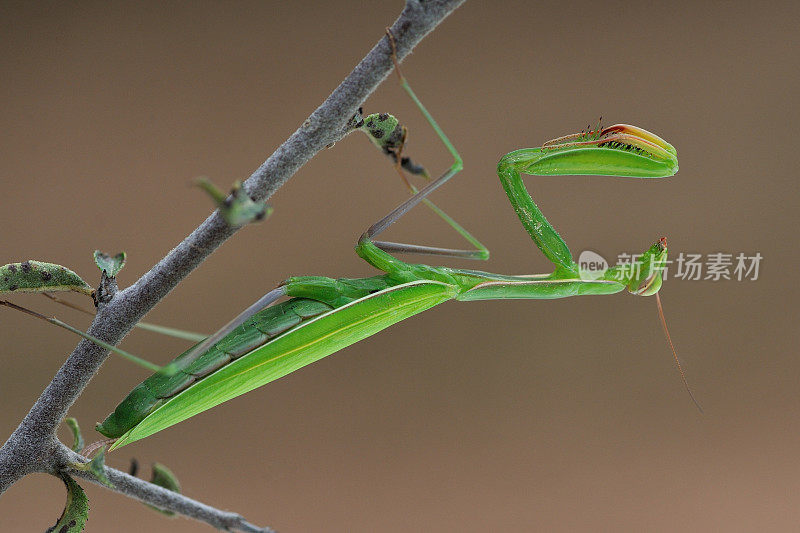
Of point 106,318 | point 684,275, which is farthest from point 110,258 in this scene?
point 684,275

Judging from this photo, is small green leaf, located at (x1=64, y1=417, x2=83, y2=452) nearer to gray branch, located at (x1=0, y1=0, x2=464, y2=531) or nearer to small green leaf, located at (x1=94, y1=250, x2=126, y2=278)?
gray branch, located at (x1=0, y1=0, x2=464, y2=531)

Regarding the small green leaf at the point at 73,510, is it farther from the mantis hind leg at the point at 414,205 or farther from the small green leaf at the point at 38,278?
the mantis hind leg at the point at 414,205

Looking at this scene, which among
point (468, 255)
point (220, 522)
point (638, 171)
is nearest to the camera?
point (220, 522)

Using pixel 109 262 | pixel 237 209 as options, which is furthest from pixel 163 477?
pixel 237 209

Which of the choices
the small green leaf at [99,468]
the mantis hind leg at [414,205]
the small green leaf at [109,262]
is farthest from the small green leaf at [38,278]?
the mantis hind leg at [414,205]

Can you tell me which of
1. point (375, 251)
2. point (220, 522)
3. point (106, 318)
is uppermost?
point (375, 251)

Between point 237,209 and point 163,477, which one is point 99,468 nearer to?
point 163,477

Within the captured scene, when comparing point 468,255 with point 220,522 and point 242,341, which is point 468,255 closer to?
point 242,341
